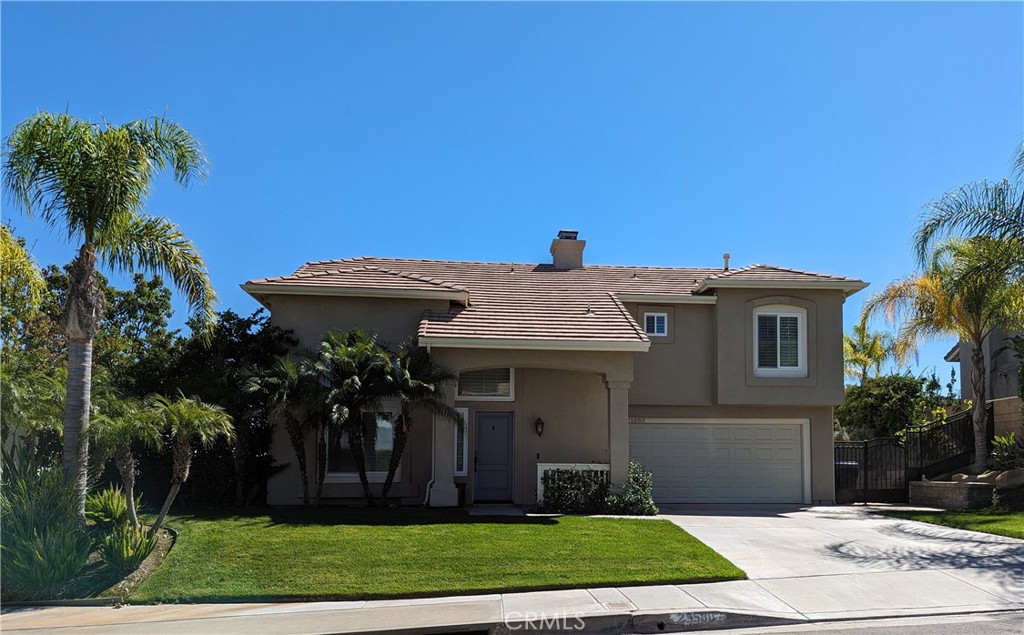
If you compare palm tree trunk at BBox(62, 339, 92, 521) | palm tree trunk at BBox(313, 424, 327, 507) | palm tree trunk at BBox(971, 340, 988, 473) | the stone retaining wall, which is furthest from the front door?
palm tree trunk at BBox(971, 340, 988, 473)

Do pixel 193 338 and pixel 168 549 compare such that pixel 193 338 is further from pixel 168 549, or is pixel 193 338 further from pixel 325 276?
pixel 168 549

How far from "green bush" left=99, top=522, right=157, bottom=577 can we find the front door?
8.32 m

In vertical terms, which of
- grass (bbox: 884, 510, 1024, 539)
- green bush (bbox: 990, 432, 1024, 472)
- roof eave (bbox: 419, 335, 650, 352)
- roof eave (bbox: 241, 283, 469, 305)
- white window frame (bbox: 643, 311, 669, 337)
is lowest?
grass (bbox: 884, 510, 1024, 539)

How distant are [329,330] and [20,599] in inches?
322

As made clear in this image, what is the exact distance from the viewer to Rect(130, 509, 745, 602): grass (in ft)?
35.6

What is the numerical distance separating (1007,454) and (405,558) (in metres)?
14.6

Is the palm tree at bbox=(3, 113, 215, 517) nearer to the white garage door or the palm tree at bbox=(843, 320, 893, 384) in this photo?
the white garage door

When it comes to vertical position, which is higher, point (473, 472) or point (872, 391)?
point (872, 391)

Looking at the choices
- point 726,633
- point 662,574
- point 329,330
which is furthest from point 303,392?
point 726,633

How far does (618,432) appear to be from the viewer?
17172 millimetres

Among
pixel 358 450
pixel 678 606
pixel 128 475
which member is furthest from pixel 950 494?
pixel 128 475

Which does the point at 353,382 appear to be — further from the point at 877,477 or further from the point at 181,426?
the point at 877,477

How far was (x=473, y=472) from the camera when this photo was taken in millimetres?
18469

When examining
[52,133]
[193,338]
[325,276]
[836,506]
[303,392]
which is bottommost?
[836,506]
